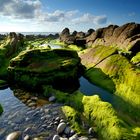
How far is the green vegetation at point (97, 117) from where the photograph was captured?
19078 mm

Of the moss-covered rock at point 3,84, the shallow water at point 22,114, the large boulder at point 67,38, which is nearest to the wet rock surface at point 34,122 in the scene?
the shallow water at point 22,114

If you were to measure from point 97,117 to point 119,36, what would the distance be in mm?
62328

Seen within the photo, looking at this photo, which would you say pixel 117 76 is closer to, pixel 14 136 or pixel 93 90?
pixel 93 90

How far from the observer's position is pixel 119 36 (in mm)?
81250

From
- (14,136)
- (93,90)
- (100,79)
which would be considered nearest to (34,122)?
(14,136)

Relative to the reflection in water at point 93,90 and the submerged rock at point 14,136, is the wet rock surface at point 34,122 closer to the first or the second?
the submerged rock at point 14,136

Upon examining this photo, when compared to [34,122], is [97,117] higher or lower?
higher

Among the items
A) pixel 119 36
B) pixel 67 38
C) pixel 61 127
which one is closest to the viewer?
pixel 61 127

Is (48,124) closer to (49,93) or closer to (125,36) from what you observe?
(49,93)

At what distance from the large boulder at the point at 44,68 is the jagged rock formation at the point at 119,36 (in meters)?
25.7

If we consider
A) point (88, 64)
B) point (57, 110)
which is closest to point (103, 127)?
point (57, 110)

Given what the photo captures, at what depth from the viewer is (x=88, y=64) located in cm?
4194

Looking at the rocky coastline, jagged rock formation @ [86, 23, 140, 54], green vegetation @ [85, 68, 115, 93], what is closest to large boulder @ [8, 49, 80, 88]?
the rocky coastline

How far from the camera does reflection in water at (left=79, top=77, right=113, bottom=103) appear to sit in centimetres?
2889
